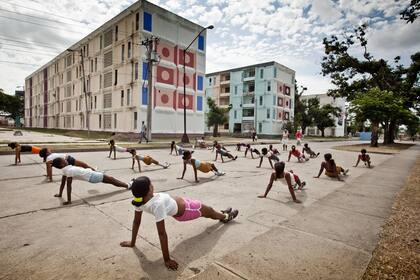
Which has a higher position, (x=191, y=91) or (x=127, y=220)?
(x=191, y=91)

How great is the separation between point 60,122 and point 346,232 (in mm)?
58083

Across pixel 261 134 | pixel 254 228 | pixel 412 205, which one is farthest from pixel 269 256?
pixel 261 134

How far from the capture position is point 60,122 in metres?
50.2

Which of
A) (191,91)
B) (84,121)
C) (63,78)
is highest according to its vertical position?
(63,78)

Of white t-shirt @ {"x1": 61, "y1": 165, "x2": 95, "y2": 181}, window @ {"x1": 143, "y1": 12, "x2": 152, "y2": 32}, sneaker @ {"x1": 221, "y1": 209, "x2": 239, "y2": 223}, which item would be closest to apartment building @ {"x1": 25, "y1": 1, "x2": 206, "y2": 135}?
window @ {"x1": 143, "y1": 12, "x2": 152, "y2": 32}

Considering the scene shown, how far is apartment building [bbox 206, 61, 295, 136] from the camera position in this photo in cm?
5159

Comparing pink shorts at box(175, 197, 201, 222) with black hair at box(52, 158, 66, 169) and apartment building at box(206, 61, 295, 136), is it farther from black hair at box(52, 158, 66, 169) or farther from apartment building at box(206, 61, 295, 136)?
apartment building at box(206, 61, 295, 136)

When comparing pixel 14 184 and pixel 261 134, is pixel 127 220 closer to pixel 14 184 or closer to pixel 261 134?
pixel 14 184

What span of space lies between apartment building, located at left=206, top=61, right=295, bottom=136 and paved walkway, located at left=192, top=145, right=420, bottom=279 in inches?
1902

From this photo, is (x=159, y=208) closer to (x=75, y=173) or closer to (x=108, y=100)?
(x=75, y=173)

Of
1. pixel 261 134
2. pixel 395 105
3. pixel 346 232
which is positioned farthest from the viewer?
pixel 261 134

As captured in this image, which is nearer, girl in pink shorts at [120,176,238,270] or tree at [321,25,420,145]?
girl in pink shorts at [120,176,238,270]

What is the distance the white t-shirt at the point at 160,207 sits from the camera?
2.85m

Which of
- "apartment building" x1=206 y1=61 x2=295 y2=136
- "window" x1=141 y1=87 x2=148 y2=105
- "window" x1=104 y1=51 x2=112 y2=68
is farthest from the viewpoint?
"apartment building" x1=206 y1=61 x2=295 y2=136
